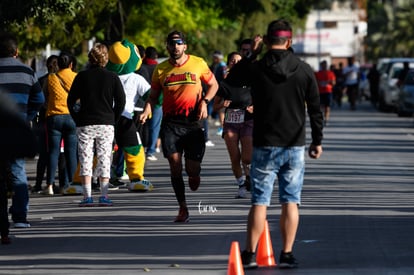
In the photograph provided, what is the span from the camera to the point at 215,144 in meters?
28.1

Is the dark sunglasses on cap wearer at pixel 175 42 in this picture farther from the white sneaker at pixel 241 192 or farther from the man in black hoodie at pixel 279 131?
the man in black hoodie at pixel 279 131

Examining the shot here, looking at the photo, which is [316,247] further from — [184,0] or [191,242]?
[184,0]

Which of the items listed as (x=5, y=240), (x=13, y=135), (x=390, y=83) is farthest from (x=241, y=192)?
(x=390, y=83)

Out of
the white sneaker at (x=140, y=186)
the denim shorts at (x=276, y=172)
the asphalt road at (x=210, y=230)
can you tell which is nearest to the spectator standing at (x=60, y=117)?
the asphalt road at (x=210, y=230)

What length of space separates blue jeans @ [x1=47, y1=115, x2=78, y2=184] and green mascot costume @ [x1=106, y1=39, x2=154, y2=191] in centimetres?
62

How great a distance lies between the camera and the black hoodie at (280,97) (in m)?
10.4

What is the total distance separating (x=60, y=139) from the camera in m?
17.5

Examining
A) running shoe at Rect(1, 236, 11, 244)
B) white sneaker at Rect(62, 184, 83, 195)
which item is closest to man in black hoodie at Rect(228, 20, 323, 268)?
running shoe at Rect(1, 236, 11, 244)

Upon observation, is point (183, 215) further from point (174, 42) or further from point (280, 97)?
point (280, 97)

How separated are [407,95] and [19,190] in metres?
28.0

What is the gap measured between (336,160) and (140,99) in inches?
207

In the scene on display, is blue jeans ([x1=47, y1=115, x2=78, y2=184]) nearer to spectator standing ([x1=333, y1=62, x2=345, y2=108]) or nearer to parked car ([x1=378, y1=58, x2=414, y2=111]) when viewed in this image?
parked car ([x1=378, y1=58, x2=414, y2=111])

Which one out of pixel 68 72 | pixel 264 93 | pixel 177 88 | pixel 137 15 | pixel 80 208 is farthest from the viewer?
pixel 137 15

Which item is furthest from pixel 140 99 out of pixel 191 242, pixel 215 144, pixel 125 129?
pixel 215 144
